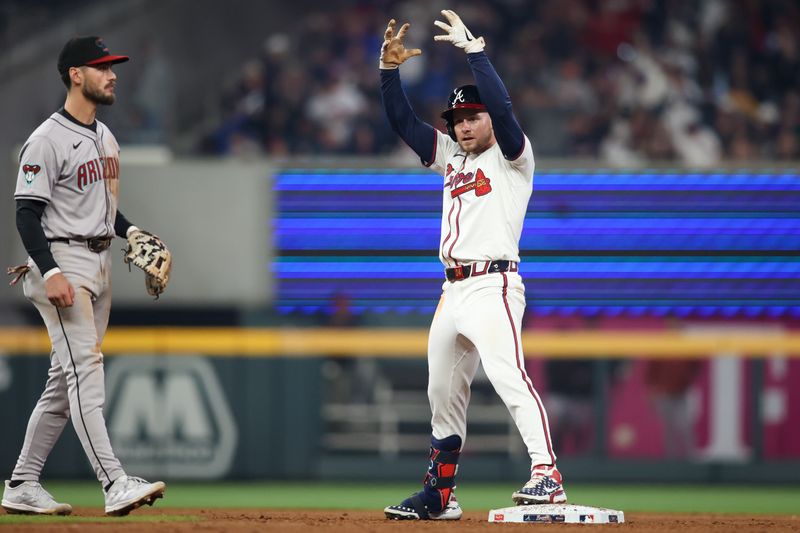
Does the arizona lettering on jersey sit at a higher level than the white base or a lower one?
higher

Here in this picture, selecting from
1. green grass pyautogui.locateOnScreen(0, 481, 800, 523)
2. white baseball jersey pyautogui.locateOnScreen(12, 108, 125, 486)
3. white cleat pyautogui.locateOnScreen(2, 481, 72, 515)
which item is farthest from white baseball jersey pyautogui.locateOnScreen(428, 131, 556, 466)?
green grass pyautogui.locateOnScreen(0, 481, 800, 523)

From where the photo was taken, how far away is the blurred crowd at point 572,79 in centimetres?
1143

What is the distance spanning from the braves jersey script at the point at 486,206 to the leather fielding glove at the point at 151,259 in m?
1.20

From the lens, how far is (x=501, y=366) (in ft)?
16.9

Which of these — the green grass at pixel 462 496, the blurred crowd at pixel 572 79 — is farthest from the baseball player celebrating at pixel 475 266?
the blurred crowd at pixel 572 79

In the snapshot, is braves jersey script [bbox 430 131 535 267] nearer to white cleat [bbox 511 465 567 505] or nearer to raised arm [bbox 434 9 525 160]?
raised arm [bbox 434 9 525 160]

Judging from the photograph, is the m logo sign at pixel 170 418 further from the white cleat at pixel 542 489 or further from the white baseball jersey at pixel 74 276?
the white cleat at pixel 542 489

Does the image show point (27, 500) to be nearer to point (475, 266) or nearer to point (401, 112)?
point (475, 266)

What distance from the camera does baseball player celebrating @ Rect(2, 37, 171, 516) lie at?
16.8 feet

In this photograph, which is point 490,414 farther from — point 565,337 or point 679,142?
point 679,142

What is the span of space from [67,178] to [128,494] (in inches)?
51.7

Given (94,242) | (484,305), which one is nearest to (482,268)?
(484,305)

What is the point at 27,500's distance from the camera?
17.5ft

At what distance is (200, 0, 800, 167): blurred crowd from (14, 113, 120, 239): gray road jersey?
6.00 metres
